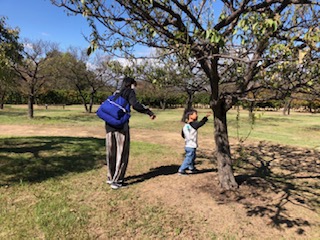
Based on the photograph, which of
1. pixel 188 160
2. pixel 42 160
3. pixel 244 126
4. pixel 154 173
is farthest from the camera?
pixel 244 126

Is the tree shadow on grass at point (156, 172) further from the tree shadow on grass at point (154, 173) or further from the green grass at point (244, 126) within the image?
the green grass at point (244, 126)

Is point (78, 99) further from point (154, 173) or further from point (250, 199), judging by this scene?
point (250, 199)

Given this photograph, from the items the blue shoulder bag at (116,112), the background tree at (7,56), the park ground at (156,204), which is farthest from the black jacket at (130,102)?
the background tree at (7,56)

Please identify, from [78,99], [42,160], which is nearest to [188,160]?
[42,160]

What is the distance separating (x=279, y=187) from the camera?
18.8ft

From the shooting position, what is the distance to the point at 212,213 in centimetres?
A: 438

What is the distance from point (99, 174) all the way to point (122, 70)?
7.68ft

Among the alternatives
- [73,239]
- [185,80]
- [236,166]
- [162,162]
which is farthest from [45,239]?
[236,166]

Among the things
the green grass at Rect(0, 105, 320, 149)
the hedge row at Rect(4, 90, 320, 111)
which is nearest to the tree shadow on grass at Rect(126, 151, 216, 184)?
the green grass at Rect(0, 105, 320, 149)

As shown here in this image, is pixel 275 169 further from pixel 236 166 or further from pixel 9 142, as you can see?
pixel 9 142

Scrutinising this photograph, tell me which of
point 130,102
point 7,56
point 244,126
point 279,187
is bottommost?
point 244,126

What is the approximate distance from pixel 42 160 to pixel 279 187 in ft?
16.8

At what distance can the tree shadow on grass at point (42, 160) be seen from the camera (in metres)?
5.77

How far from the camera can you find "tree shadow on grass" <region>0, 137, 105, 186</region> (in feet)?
18.9
